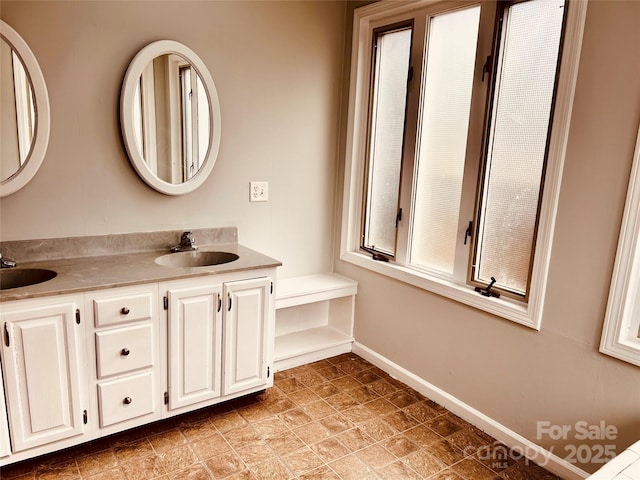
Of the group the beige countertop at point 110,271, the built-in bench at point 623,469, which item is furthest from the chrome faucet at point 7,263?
the built-in bench at point 623,469

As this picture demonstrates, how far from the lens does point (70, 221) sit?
2.25 metres

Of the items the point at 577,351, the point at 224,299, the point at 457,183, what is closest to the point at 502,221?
the point at 457,183

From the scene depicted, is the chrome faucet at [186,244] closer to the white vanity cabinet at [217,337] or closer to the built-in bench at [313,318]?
the white vanity cabinet at [217,337]

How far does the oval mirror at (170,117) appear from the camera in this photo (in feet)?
7.53

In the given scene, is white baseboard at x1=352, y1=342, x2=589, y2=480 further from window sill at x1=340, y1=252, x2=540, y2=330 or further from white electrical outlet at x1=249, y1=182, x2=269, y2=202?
white electrical outlet at x1=249, y1=182, x2=269, y2=202

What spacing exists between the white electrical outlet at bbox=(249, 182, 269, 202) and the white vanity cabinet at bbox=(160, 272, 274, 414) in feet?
2.07

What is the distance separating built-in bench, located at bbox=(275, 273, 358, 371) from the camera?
9.39ft

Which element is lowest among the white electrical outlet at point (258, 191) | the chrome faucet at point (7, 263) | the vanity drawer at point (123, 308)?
the vanity drawer at point (123, 308)

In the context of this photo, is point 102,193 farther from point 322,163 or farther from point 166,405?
point 322,163

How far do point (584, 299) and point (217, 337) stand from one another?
1648mm

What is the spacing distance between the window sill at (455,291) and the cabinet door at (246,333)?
32.1 inches

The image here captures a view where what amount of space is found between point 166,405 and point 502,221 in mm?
1841

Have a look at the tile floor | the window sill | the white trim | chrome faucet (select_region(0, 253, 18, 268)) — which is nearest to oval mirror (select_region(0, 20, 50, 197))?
chrome faucet (select_region(0, 253, 18, 268))

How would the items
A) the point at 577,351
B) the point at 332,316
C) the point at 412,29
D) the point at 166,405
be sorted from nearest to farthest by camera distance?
the point at 577,351 < the point at 166,405 < the point at 412,29 < the point at 332,316
